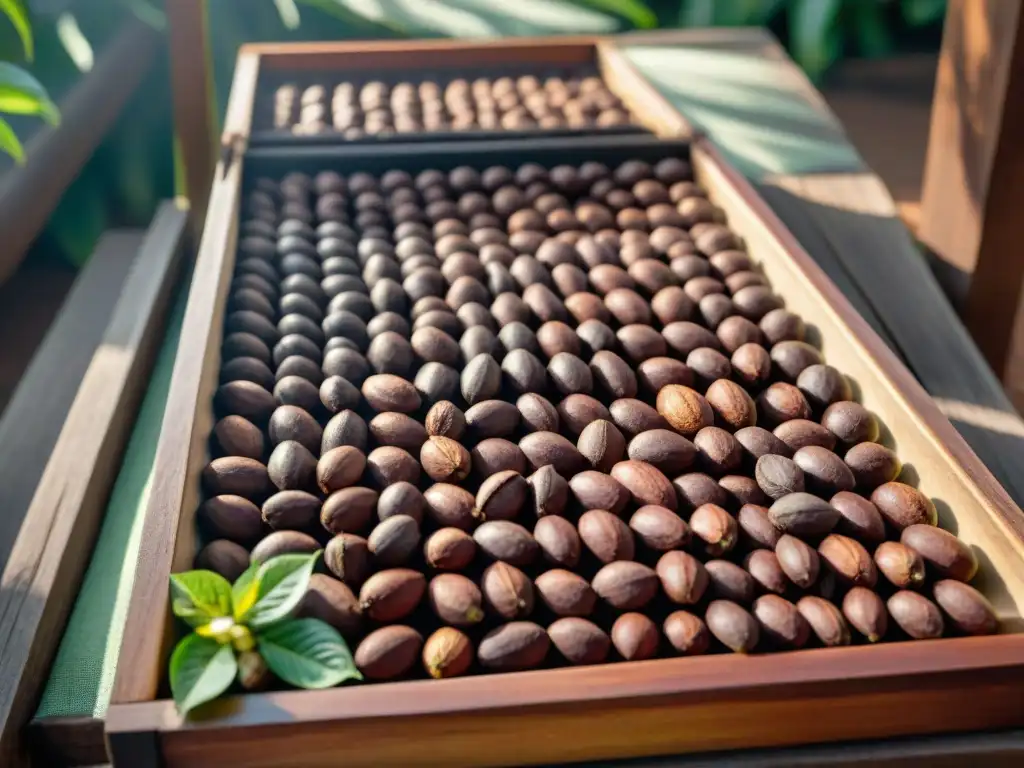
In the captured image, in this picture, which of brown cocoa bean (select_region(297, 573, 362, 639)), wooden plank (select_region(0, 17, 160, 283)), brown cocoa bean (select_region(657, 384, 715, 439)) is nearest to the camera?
brown cocoa bean (select_region(297, 573, 362, 639))

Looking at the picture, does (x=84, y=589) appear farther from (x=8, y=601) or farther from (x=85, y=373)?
(x=85, y=373)

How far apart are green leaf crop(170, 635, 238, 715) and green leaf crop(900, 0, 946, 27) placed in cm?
288

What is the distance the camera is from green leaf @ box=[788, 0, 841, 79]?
9.02ft

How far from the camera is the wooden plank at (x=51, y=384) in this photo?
1326mm

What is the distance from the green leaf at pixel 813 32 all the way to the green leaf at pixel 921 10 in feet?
0.71

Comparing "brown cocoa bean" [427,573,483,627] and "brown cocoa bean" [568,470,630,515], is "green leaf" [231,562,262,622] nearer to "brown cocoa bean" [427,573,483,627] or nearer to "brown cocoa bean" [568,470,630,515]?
"brown cocoa bean" [427,573,483,627]

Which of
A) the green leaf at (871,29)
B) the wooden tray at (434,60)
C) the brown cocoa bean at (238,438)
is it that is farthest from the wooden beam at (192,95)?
the green leaf at (871,29)

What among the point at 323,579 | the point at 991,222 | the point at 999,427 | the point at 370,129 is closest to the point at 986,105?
the point at 991,222

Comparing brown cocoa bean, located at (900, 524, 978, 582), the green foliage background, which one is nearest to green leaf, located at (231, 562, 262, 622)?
brown cocoa bean, located at (900, 524, 978, 582)

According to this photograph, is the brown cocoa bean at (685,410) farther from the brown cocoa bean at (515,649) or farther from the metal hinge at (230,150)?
the metal hinge at (230,150)

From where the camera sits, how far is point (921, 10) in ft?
9.60

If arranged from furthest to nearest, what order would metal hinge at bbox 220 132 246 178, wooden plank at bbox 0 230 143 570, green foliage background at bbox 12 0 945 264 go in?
1. green foliage background at bbox 12 0 945 264
2. metal hinge at bbox 220 132 246 178
3. wooden plank at bbox 0 230 143 570

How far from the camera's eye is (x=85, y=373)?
5.01 feet

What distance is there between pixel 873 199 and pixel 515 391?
982mm
